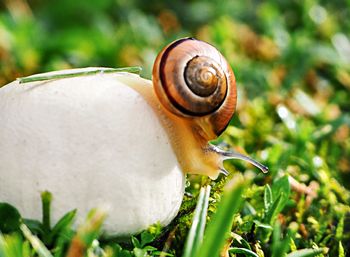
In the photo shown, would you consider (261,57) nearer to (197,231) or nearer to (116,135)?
(116,135)

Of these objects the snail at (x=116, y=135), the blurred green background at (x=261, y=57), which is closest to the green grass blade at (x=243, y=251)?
the snail at (x=116, y=135)

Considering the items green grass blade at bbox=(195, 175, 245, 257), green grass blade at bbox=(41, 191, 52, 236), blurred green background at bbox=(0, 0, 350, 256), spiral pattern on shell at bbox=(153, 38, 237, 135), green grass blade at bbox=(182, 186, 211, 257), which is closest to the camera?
green grass blade at bbox=(195, 175, 245, 257)

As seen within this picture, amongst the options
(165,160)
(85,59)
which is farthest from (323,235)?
(85,59)

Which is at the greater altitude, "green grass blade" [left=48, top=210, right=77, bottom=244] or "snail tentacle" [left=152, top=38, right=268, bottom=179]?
"snail tentacle" [left=152, top=38, right=268, bottom=179]

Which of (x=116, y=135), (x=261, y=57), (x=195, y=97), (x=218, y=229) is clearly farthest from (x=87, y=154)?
(x=261, y=57)

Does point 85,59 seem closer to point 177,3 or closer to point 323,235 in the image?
point 177,3

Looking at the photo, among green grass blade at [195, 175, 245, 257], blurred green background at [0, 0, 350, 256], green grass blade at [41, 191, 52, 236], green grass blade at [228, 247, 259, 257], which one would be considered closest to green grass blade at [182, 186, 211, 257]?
green grass blade at [195, 175, 245, 257]

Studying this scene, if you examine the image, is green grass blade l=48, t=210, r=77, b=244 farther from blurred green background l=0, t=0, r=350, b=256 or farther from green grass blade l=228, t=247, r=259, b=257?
blurred green background l=0, t=0, r=350, b=256
